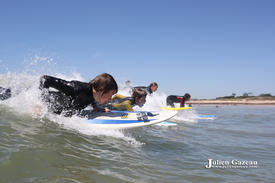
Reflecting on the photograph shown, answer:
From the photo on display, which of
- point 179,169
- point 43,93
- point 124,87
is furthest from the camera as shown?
point 124,87

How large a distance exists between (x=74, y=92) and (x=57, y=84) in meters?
0.40


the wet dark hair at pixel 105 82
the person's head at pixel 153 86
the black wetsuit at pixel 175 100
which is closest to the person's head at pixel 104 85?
the wet dark hair at pixel 105 82

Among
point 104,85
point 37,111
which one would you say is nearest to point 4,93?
point 37,111

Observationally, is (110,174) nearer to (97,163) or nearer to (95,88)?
(97,163)

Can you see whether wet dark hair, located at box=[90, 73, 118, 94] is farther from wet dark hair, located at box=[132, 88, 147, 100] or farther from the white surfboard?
wet dark hair, located at box=[132, 88, 147, 100]

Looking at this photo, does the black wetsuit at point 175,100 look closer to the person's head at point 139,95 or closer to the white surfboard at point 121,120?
the person's head at point 139,95

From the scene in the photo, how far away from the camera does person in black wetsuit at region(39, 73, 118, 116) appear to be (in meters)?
4.13

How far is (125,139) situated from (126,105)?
7.17 feet

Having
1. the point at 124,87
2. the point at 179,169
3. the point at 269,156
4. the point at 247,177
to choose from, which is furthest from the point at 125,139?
the point at 124,87

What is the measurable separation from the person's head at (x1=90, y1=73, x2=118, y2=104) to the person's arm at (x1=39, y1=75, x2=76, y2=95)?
0.43 metres

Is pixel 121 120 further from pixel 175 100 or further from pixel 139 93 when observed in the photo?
pixel 175 100

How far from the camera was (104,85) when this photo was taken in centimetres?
420

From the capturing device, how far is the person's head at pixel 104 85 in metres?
4.17

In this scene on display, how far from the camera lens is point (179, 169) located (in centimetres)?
318
